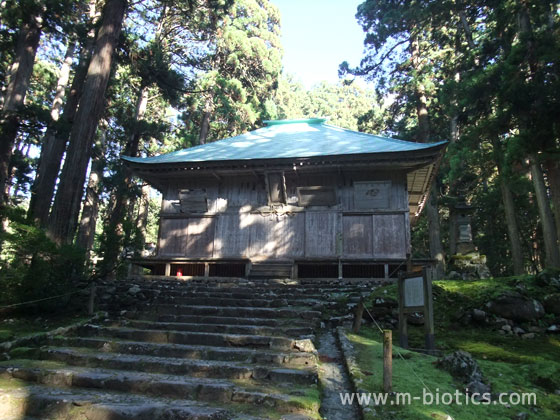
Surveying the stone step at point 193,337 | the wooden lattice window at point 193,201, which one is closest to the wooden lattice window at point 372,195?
the wooden lattice window at point 193,201

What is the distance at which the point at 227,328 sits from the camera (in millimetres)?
6492

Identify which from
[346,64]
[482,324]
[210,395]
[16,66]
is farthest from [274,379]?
[346,64]

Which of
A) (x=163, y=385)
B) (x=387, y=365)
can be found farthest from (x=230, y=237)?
(x=387, y=365)

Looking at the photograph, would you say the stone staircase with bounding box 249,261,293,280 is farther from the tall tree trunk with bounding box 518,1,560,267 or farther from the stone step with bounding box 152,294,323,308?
the tall tree trunk with bounding box 518,1,560,267

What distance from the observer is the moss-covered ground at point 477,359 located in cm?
375

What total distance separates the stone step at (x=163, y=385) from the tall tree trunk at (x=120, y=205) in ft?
12.4

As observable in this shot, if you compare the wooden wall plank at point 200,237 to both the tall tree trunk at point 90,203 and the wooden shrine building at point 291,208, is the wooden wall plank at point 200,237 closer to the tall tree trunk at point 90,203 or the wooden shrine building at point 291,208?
the wooden shrine building at point 291,208

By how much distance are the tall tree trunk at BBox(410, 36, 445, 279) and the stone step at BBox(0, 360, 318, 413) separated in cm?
1426

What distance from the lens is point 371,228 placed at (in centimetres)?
1160

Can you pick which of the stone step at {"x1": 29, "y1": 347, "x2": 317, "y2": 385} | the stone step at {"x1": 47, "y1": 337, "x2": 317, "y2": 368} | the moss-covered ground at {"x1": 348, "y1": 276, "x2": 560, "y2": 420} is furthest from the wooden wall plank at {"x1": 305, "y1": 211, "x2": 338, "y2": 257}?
the stone step at {"x1": 29, "y1": 347, "x2": 317, "y2": 385}

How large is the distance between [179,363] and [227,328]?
62.6 inches

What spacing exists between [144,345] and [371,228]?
7.93 m

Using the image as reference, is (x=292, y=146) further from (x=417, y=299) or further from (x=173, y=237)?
(x=417, y=299)

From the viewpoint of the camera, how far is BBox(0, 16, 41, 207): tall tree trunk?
10.5 m
